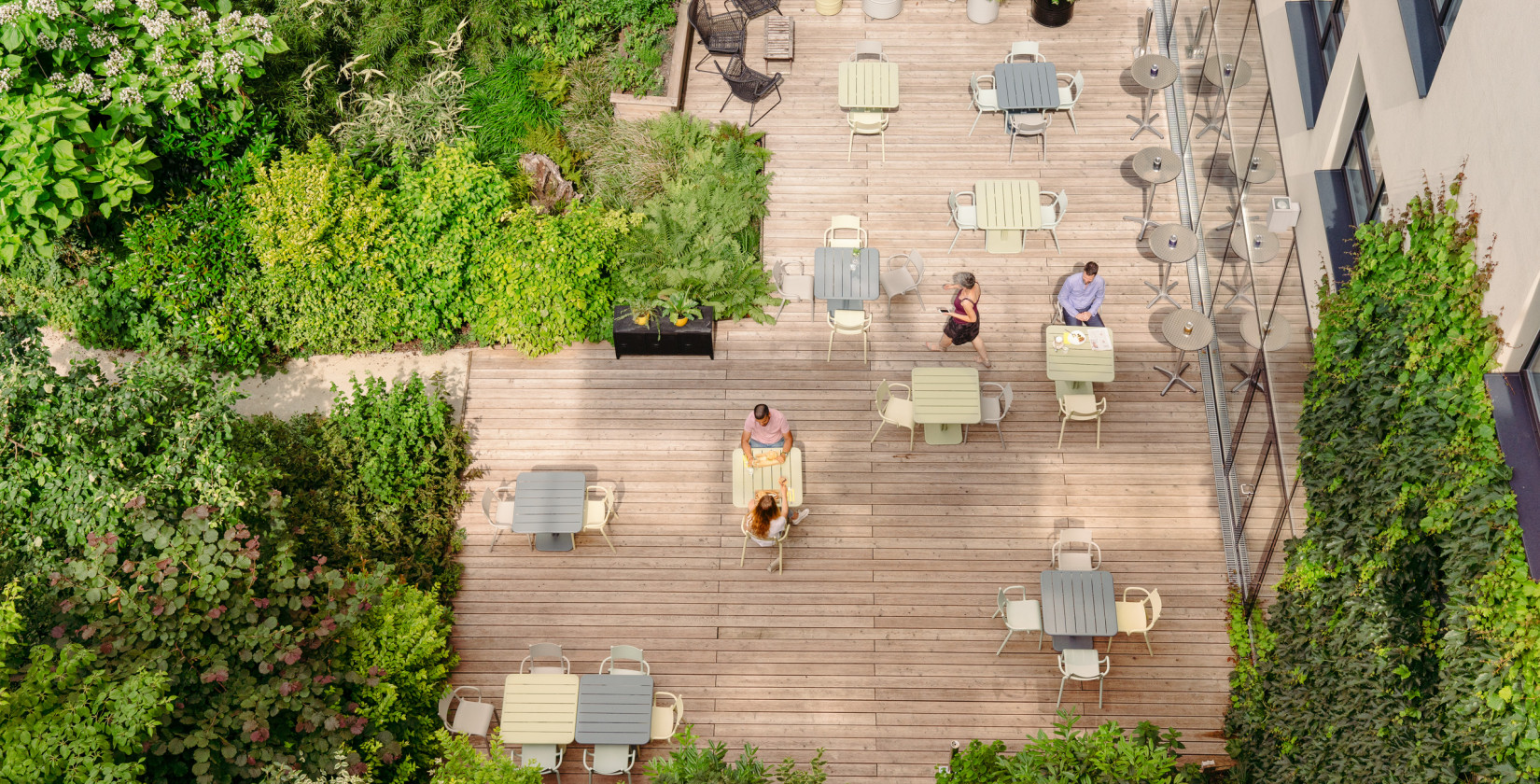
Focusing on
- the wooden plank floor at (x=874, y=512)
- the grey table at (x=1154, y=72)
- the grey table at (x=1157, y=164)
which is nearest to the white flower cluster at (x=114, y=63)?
the wooden plank floor at (x=874, y=512)

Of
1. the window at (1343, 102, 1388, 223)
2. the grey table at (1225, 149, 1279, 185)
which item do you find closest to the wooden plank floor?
the window at (1343, 102, 1388, 223)

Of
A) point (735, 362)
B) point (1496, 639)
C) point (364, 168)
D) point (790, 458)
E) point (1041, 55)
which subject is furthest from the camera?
point (1041, 55)

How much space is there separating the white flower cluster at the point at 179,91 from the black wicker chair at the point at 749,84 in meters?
6.25

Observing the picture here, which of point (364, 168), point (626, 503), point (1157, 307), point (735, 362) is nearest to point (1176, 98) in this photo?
point (1157, 307)

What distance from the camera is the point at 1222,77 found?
512 inches

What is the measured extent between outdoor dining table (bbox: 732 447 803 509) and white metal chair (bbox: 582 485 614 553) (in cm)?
129

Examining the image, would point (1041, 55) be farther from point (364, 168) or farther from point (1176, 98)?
point (364, 168)

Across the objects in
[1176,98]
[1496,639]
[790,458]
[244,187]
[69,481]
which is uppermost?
[1176,98]

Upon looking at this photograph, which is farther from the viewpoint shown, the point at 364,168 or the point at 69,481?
the point at 364,168

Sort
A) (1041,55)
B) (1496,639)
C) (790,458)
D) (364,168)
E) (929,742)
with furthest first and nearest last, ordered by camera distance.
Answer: (1041,55) → (364,168) → (790,458) → (929,742) → (1496,639)

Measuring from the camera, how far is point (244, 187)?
13.4 m

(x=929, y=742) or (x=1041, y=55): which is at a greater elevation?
(x=1041, y=55)

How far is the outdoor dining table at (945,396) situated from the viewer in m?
11.7

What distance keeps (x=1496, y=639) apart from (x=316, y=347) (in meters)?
11.7
